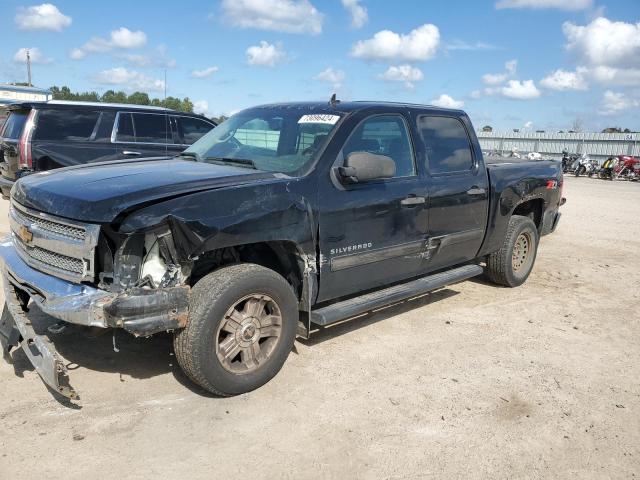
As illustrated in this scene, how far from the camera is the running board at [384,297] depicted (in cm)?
401

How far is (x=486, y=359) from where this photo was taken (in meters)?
4.37

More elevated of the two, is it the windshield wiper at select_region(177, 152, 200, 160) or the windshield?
the windshield

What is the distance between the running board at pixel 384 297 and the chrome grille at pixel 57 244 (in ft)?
5.36

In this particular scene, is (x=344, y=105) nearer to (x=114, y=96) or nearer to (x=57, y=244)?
(x=57, y=244)

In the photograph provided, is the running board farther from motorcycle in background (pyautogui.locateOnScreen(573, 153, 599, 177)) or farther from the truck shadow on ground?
motorcycle in background (pyautogui.locateOnScreen(573, 153, 599, 177))

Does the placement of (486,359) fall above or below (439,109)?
below

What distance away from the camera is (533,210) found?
673 centimetres

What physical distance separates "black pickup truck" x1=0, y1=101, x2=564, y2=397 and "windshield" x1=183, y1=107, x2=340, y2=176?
0.01 metres

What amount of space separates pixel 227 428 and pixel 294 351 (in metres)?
1.20

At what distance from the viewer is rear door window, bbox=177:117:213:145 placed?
32.9ft

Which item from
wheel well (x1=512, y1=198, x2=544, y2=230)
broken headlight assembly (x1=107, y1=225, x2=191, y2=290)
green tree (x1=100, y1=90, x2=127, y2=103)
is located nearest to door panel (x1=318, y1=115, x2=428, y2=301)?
broken headlight assembly (x1=107, y1=225, x2=191, y2=290)

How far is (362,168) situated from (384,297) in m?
1.15

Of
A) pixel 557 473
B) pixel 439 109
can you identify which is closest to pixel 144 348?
pixel 557 473

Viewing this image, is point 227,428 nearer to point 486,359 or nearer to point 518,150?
point 486,359
